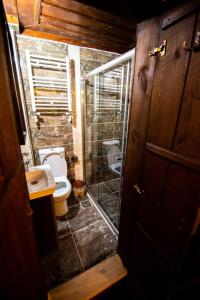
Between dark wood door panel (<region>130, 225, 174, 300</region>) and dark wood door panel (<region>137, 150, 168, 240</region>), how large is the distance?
0.41 feet

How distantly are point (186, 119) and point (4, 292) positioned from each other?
107cm

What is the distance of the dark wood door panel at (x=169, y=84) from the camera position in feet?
2.29

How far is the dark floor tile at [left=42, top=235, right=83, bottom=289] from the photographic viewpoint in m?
1.44

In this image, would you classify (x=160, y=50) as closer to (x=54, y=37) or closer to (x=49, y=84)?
→ (x=54, y=37)

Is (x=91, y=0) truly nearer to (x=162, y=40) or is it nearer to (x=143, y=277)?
(x=162, y=40)

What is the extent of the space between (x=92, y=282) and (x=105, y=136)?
2006 millimetres

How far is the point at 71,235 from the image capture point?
6.17 feet

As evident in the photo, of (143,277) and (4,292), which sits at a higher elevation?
(4,292)

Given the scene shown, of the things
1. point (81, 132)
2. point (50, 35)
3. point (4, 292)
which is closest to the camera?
point (4, 292)

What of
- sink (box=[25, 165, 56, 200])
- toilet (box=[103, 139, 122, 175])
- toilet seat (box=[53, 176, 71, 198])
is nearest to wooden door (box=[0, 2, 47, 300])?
sink (box=[25, 165, 56, 200])

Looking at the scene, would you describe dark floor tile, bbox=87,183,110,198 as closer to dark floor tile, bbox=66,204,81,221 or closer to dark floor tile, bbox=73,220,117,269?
dark floor tile, bbox=66,204,81,221

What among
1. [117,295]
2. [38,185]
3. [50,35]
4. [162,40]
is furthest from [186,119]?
[117,295]

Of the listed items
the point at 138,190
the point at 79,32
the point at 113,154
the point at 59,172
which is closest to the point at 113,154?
the point at 113,154

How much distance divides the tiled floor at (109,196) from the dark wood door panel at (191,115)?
5.50ft
